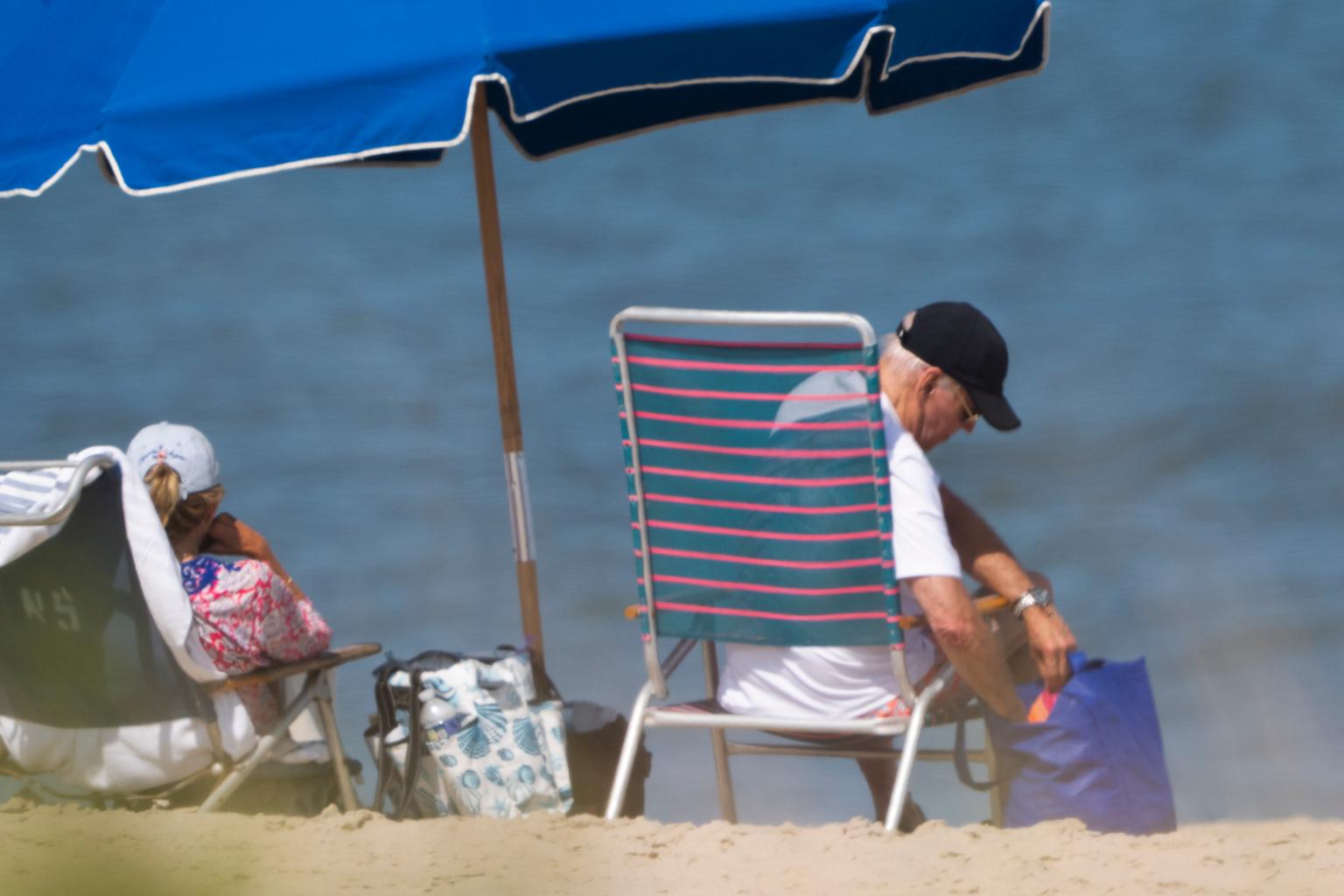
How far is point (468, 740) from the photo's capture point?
3.28 metres

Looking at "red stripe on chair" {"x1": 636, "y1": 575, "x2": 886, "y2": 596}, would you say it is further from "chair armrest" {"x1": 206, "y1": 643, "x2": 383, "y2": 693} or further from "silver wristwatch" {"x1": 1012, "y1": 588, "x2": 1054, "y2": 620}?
"chair armrest" {"x1": 206, "y1": 643, "x2": 383, "y2": 693}

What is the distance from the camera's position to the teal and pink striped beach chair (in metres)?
2.92

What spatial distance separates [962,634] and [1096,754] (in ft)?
0.95

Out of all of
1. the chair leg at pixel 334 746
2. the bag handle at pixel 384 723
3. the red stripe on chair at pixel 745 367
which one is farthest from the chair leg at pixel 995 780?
the chair leg at pixel 334 746

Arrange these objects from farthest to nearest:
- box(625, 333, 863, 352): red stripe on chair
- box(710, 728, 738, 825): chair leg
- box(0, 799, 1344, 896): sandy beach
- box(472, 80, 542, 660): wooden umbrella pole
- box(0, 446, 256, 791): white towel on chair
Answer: box(472, 80, 542, 660): wooden umbrella pole
box(710, 728, 738, 825): chair leg
box(0, 446, 256, 791): white towel on chair
box(625, 333, 863, 352): red stripe on chair
box(0, 799, 1344, 896): sandy beach

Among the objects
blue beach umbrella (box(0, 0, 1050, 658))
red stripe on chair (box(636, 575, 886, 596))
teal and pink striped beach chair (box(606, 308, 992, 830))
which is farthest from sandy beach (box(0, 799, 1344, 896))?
blue beach umbrella (box(0, 0, 1050, 658))

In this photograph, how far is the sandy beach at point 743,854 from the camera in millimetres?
2666

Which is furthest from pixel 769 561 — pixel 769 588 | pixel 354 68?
pixel 354 68

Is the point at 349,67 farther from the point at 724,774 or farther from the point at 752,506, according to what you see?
the point at 724,774

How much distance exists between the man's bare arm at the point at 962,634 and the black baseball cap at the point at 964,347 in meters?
0.31

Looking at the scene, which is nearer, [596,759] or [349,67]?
[349,67]

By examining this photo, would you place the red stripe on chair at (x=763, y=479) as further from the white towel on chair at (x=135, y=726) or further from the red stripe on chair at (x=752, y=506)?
the white towel on chair at (x=135, y=726)

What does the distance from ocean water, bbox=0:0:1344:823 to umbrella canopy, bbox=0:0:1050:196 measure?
2121mm

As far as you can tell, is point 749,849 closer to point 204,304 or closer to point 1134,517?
point 1134,517
